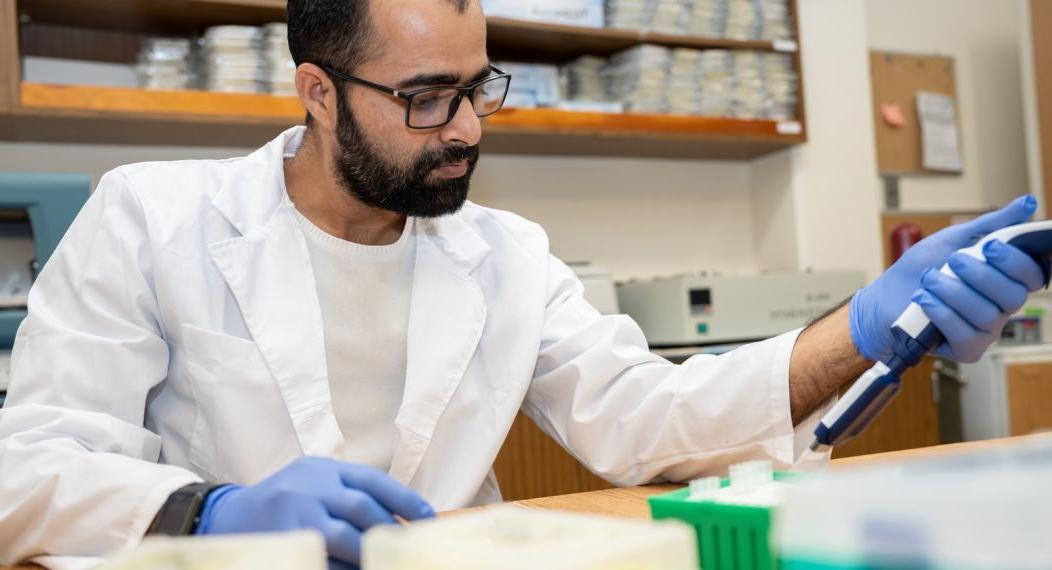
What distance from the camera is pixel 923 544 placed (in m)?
0.34

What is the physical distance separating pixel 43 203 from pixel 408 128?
644 mm

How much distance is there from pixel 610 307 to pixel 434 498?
4.31 ft

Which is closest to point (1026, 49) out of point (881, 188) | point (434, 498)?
point (881, 188)

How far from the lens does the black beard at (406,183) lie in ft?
4.34

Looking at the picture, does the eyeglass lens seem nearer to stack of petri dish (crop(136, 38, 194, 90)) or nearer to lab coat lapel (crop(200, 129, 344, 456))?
lab coat lapel (crop(200, 129, 344, 456))

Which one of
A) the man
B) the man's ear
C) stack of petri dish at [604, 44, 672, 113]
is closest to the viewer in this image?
the man

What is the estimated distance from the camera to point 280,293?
3.95 feet

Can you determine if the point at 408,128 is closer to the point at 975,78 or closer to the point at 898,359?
the point at 898,359

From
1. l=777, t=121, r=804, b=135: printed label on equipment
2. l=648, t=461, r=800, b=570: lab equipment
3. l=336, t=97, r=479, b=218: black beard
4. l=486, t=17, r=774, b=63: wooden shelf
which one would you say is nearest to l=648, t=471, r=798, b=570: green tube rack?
l=648, t=461, r=800, b=570: lab equipment

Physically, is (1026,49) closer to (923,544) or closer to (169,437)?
(169,437)

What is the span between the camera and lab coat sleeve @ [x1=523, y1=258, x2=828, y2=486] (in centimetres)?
106

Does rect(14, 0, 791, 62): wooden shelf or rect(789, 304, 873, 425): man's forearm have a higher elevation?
rect(14, 0, 791, 62): wooden shelf

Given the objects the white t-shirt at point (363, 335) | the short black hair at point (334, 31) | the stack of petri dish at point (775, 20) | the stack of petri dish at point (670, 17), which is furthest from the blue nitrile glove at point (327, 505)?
the stack of petri dish at point (775, 20)

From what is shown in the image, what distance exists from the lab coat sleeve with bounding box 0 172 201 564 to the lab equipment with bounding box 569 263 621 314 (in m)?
1.42
